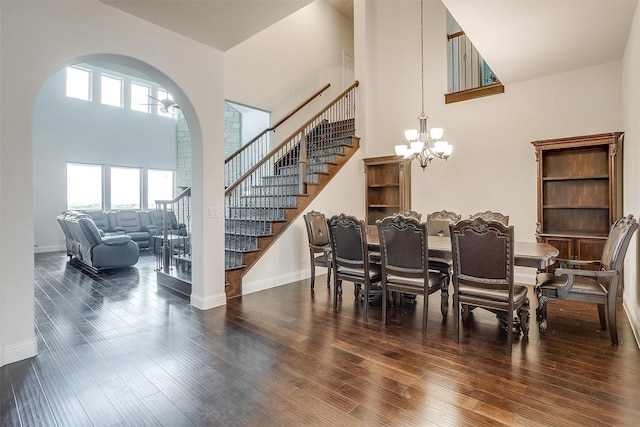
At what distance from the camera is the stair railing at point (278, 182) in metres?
4.89

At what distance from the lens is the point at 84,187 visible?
9.06 meters

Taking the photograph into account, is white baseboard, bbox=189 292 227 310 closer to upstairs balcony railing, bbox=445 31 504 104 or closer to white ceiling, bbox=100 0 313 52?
white ceiling, bbox=100 0 313 52

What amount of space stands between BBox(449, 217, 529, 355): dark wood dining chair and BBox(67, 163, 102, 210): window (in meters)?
9.84

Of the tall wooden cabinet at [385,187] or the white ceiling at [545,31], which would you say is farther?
the tall wooden cabinet at [385,187]

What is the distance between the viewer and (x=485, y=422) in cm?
179

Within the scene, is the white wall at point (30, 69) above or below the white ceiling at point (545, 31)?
below

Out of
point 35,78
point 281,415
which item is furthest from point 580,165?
point 35,78

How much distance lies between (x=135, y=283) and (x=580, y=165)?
662 centimetres

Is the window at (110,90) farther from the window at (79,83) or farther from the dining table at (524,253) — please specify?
the dining table at (524,253)

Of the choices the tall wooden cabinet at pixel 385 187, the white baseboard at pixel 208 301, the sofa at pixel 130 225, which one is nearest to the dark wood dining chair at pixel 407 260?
the white baseboard at pixel 208 301

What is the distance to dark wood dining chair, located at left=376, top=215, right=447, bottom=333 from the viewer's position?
9.96ft

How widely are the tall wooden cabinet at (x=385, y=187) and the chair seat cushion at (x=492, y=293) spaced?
3.17m

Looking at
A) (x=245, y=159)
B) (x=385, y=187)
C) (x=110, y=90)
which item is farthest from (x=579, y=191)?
(x=110, y=90)

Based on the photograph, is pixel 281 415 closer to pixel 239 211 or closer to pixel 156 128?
pixel 239 211
